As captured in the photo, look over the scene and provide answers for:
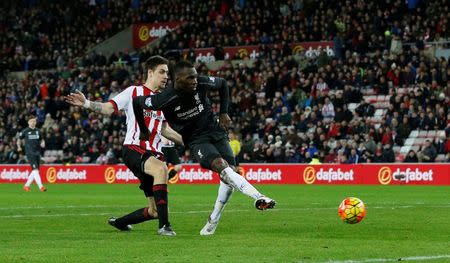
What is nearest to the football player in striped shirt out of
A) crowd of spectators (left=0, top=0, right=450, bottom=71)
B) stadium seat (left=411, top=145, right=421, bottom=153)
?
stadium seat (left=411, top=145, right=421, bottom=153)

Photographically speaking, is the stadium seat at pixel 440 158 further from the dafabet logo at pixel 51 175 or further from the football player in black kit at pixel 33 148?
the dafabet logo at pixel 51 175

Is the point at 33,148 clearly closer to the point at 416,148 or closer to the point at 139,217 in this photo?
the point at 416,148

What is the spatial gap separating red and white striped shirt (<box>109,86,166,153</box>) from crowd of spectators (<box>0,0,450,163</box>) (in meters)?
21.5

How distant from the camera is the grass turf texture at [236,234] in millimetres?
10922

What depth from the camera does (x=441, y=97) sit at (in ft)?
120

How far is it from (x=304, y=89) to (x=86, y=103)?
2846 cm

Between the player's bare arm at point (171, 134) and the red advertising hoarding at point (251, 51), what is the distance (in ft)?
99.3

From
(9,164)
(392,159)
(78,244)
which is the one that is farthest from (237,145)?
(78,244)

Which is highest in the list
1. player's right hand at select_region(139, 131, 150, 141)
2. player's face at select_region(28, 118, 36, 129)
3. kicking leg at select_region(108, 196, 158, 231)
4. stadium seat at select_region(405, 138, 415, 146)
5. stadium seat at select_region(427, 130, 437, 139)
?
player's face at select_region(28, 118, 36, 129)

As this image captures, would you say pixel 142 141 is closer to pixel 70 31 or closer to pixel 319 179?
pixel 319 179

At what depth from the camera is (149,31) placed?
181 feet

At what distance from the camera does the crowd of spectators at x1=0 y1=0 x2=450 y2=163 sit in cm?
3706

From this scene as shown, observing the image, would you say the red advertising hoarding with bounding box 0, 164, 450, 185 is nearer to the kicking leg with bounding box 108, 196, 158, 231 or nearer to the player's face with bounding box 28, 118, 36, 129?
the player's face with bounding box 28, 118, 36, 129

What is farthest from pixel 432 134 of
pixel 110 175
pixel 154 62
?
pixel 154 62
